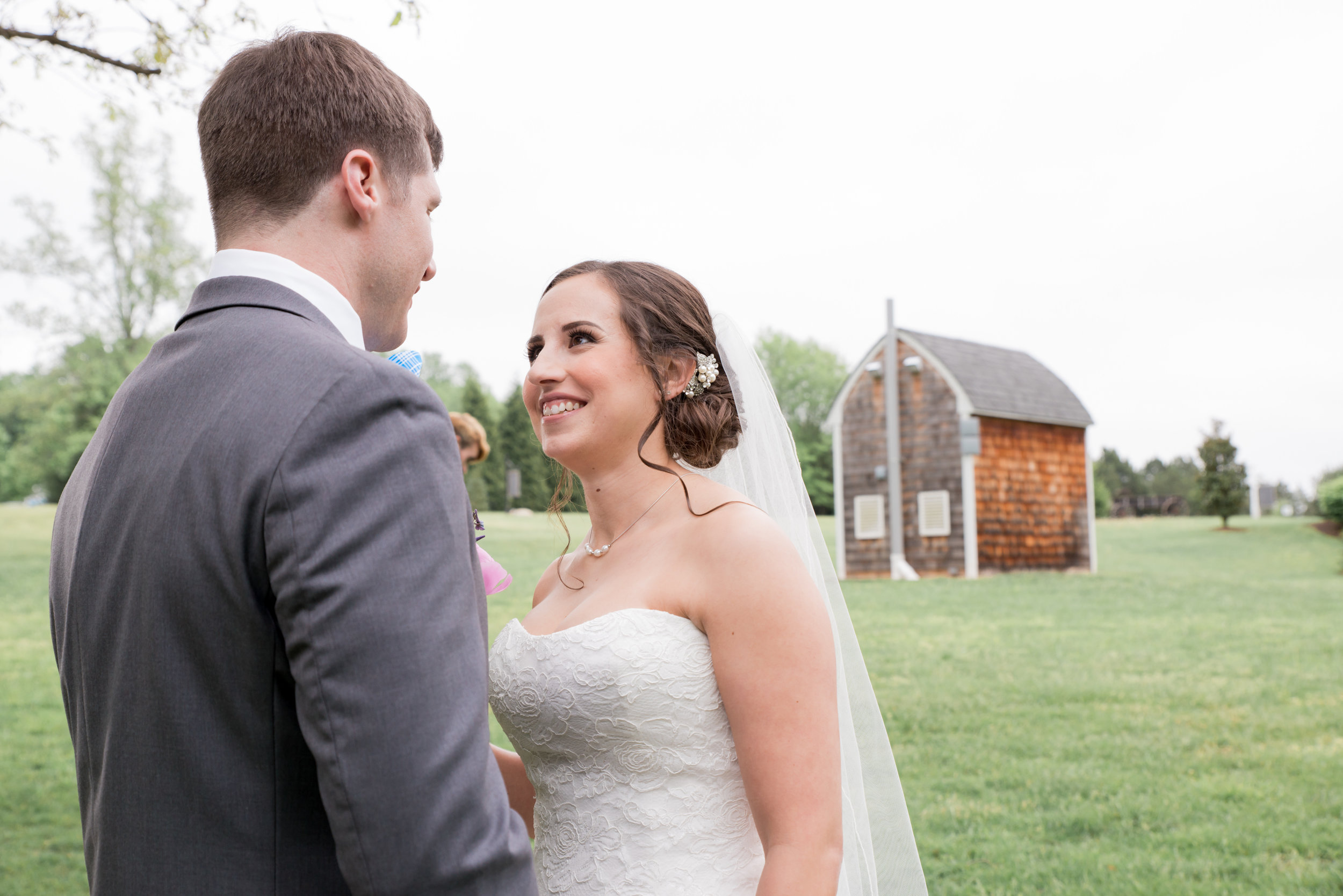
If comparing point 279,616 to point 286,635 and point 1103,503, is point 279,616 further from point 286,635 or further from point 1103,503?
point 1103,503

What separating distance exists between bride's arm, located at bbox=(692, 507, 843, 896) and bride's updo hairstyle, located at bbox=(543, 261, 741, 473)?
62cm

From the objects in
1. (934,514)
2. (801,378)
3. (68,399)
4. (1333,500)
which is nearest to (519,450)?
(68,399)

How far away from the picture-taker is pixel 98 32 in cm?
587

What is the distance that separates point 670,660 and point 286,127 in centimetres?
132

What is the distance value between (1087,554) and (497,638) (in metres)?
27.1

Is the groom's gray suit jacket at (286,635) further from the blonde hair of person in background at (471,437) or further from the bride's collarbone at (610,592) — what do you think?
the blonde hair of person in background at (471,437)

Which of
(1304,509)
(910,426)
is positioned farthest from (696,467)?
(1304,509)

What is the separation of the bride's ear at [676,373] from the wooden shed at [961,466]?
75.1 ft

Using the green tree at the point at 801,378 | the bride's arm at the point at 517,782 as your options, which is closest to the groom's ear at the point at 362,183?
the bride's arm at the point at 517,782

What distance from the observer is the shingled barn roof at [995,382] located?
82.2 feet

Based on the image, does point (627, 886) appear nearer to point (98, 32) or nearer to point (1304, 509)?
point (98, 32)

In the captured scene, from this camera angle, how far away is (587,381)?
8.16ft

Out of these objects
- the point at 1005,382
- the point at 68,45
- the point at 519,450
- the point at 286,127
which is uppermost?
the point at 1005,382

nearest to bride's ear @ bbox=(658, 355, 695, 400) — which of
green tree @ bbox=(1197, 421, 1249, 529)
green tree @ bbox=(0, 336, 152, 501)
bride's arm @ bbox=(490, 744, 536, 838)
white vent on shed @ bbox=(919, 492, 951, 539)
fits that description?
bride's arm @ bbox=(490, 744, 536, 838)
